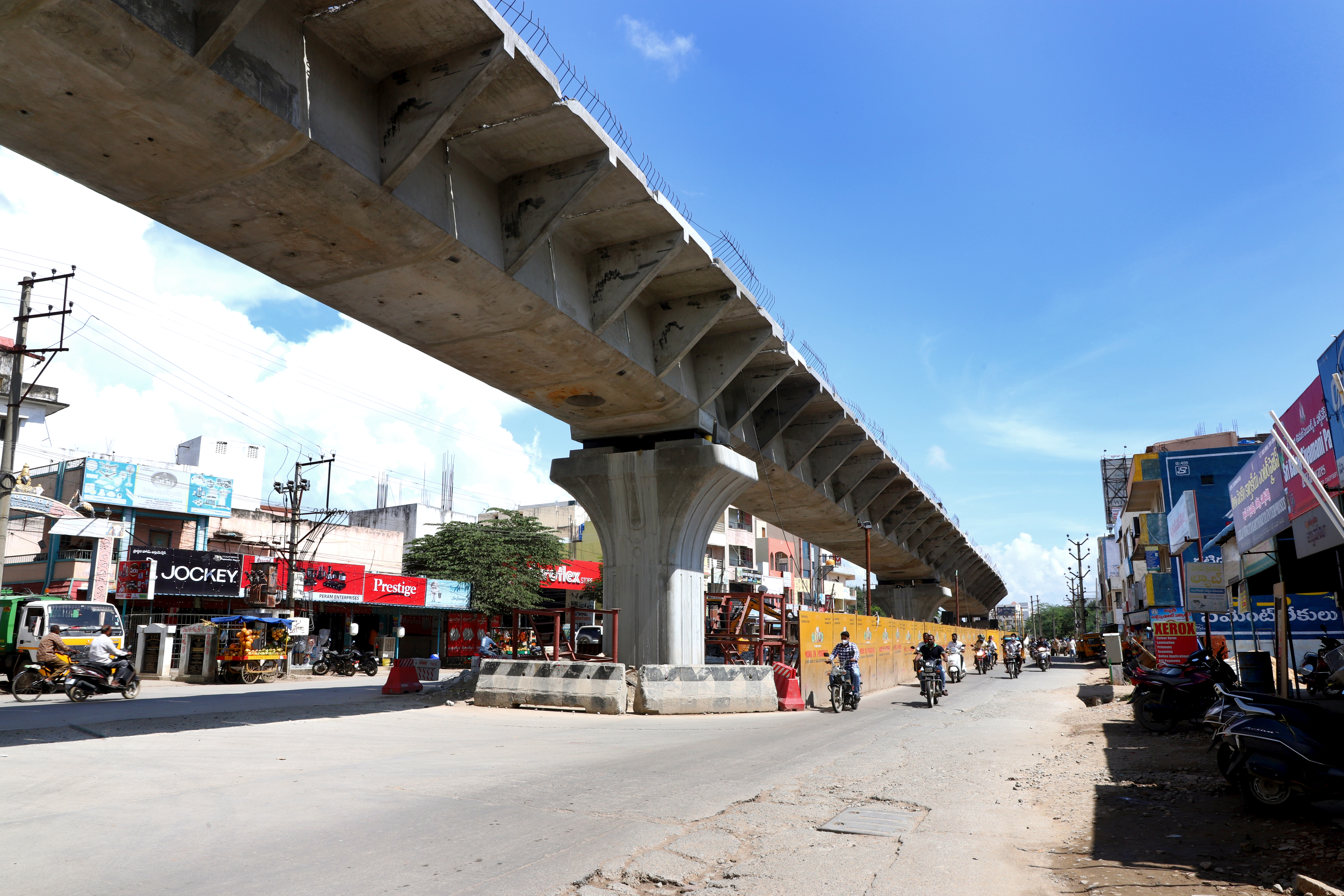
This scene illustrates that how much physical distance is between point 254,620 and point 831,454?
20.2 meters

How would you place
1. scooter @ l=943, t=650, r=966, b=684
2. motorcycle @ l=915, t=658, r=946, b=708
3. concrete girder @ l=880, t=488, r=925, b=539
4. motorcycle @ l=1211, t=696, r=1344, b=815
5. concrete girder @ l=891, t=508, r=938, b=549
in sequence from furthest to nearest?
concrete girder @ l=891, t=508, r=938, b=549 < concrete girder @ l=880, t=488, r=925, b=539 < scooter @ l=943, t=650, r=966, b=684 < motorcycle @ l=915, t=658, r=946, b=708 < motorcycle @ l=1211, t=696, r=1344, b=815

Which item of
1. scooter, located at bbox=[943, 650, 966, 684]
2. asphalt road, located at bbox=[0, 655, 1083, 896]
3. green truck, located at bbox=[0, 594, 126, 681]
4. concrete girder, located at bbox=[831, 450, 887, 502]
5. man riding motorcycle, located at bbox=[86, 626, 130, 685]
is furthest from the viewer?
concrete girder, located at bbox=[831, 450, 887, 502]

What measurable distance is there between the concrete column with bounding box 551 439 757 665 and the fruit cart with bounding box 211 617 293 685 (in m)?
15.1

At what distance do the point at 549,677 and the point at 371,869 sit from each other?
11523mm

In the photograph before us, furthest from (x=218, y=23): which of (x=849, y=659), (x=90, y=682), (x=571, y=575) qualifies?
(x=571, y=575)

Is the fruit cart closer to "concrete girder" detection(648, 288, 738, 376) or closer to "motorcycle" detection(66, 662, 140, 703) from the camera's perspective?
"motorcycle" detection(66, 662, 140, 703)

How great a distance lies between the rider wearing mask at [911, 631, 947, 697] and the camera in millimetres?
19750

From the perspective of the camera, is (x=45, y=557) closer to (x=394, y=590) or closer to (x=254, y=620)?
(x=254, y=620)

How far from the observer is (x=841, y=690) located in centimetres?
1753

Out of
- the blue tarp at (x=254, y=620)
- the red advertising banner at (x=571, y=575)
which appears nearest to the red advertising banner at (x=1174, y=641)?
the blue tarp at (x=254, y=620)

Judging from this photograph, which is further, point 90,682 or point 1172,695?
point 90,682

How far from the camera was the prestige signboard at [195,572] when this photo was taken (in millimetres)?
31969

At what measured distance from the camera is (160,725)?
1296cm

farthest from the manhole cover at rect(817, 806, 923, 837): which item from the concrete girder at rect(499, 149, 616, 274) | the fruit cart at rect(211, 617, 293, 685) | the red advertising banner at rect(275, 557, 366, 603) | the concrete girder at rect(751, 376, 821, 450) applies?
the red advertising banner at rect(275, 557, 366, 603)
